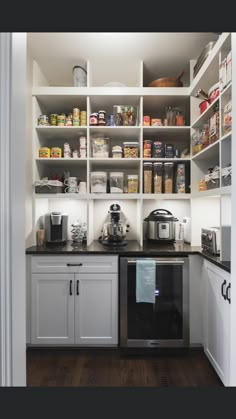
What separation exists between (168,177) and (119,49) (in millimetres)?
1266

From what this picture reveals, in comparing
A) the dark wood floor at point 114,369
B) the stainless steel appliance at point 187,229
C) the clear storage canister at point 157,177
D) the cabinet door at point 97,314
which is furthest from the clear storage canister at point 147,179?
the dark wood floor at point 114,369

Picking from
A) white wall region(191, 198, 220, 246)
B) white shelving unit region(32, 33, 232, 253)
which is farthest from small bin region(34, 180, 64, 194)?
white wall region(191, 198, 220, 246)

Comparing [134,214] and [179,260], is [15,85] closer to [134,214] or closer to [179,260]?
[179,260]

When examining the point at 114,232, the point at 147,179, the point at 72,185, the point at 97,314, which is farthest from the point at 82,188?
the point at 97,314

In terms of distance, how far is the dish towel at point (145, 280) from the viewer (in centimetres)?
208

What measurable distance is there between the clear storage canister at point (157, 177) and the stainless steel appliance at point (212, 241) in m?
0.61

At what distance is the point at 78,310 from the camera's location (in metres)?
2.13

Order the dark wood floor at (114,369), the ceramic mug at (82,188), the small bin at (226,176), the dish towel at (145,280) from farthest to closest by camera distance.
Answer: the ceramic mug at (82,188)
the dish towel at (145,280)
the dark wood floor at (114,369)
the small bin at (226,176)

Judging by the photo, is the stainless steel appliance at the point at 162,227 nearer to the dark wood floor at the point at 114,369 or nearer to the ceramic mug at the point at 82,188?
the ceramic mug at the point at 82,188

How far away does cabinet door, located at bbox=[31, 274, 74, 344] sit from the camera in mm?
2133

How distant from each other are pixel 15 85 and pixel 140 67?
2.03 meters

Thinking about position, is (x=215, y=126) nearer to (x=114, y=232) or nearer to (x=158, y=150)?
(x=158, y=150)

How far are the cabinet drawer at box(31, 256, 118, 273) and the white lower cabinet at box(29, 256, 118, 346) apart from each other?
1cm

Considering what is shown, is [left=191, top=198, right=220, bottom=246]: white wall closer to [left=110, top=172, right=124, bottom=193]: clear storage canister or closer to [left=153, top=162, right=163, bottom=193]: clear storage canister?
[left=153, top=162, right=163, bottom=193]: clear storage canister
